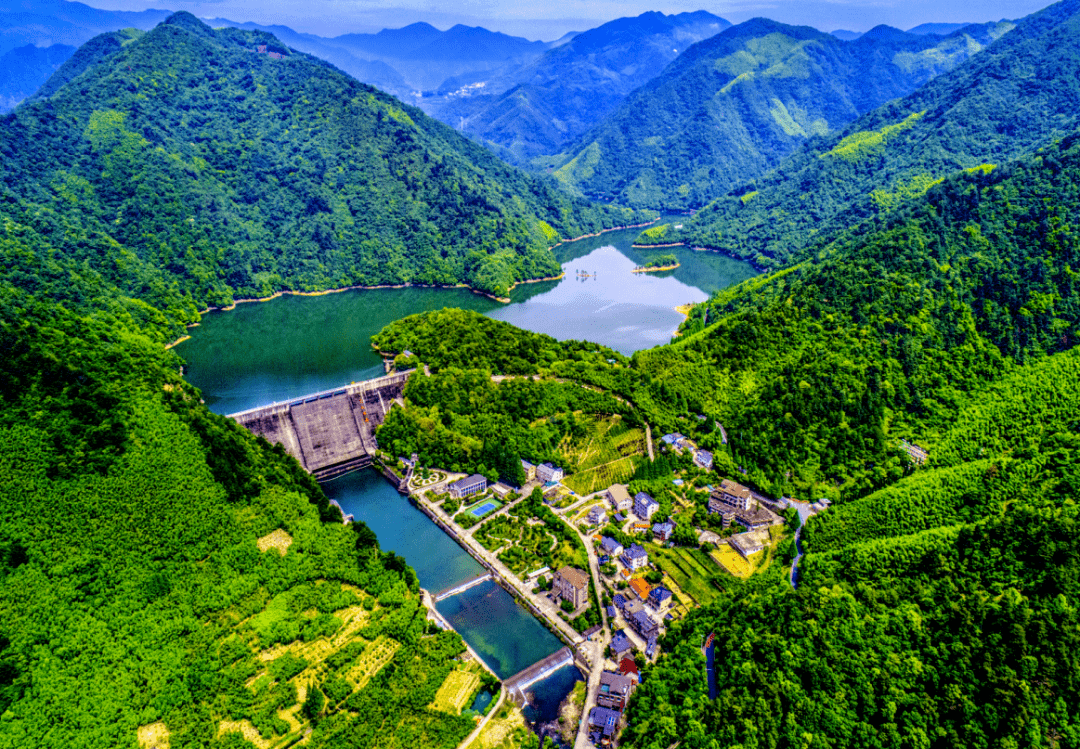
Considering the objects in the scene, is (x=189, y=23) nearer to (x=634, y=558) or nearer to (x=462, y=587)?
(x=462, y=587)

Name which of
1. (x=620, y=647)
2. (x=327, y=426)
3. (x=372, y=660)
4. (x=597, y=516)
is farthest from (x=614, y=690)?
(x=327, y=426)

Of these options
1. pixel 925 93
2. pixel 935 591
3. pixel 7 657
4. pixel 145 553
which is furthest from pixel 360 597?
→ pixel 925 93

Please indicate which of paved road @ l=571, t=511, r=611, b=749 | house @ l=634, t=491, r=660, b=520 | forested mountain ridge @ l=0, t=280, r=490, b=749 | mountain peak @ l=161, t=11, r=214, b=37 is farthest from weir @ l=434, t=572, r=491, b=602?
mountain peak @ l=161, t=11, r=214, b=37

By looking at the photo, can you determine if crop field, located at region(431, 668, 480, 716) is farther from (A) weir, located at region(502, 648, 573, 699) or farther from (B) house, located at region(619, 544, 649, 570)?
(B) house, located at region(619, 544, 649, 570)

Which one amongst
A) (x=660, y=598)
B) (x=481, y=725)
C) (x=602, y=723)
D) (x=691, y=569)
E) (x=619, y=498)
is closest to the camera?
(x=602, y=723)

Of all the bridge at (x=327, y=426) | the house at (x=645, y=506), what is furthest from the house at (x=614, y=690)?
the bridge at (x=327, y=426)

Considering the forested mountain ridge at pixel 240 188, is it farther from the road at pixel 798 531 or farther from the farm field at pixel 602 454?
the road at pixel 798 531

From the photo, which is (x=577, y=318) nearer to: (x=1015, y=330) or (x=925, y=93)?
(x=1015, y=330)
